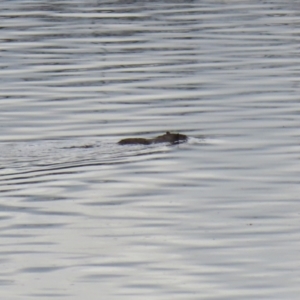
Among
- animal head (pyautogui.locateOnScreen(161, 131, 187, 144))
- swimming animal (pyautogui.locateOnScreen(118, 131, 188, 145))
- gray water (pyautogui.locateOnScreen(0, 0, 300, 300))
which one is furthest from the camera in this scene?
animal head (pyautogui.locateOnScreen(161, 131, 187, 144))

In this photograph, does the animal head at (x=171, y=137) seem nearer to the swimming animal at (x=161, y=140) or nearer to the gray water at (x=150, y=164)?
the swimming animal at (x=161, y=140)

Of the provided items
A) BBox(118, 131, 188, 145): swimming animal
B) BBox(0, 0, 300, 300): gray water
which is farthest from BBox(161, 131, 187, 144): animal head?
BBox(0, 0, 300, 300): gray water

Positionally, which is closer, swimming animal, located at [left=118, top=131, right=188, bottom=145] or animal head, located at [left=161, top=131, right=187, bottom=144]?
swimming animal, located at [left=118, top=131, right=188, bottom=145]

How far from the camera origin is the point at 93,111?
1928 cm

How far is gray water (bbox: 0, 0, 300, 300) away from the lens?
11062mm

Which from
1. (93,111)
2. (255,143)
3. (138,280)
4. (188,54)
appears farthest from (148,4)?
(138,280)

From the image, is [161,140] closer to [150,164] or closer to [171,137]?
[171,137]

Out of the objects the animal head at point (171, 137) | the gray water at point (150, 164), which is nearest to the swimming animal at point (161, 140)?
the animal head at point (171, 137)

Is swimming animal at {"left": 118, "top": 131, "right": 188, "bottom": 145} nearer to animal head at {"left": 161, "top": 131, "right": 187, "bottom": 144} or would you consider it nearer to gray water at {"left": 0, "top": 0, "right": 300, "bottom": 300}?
animal head at {"left": 161, "top": 131, "right": 187, "bottom": 144}

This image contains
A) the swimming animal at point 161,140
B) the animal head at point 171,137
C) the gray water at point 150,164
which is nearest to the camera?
the gray water at point 150,164

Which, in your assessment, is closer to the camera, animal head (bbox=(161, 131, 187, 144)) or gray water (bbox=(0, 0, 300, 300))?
gray water (bbox=(0, 0, 300, 300))

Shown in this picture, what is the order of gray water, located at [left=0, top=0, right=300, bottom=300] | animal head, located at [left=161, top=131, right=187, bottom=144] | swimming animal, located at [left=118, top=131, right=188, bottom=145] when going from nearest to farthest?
gray water, located at [left=0, top=0, right=300, bottom=300], swimming animal, located at [left=118, top=131, right=188, bottom=145], animal head, located at [left=161, top=131, right=187, bottom=144]

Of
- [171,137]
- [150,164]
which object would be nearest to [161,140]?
[171,137]

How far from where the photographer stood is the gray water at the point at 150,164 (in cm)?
1106
